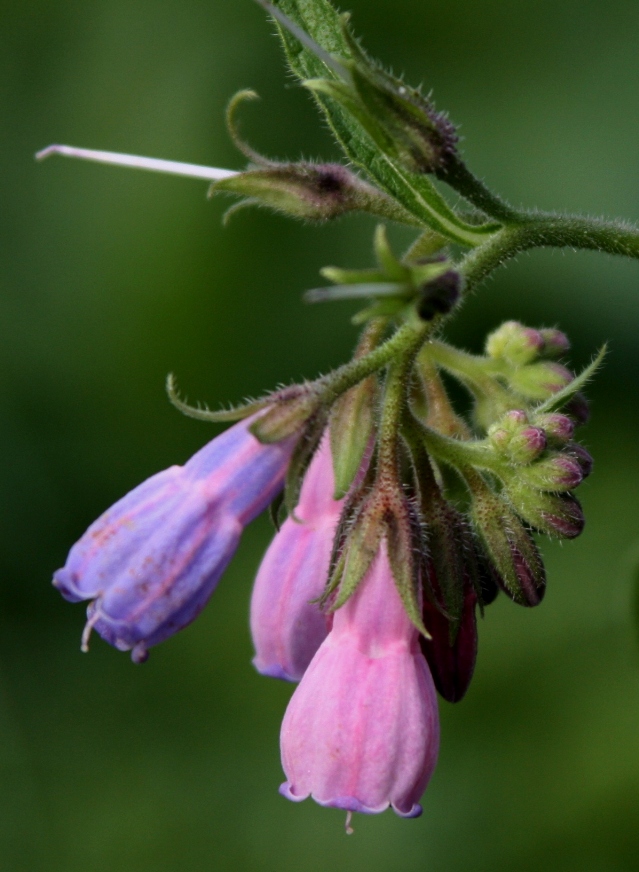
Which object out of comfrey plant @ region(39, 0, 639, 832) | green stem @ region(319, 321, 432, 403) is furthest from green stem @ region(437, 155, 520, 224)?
green stem @ region(319, 321, 432, 403)

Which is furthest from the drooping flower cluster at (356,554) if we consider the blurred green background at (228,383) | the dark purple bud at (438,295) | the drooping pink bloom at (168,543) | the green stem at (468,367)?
the blurred green background at (228,383)

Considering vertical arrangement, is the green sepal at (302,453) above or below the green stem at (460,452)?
above

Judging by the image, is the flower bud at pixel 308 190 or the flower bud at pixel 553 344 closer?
the flower bud at pixel 308 190

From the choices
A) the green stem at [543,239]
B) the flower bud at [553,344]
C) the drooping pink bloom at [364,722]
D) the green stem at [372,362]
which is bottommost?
the drooping pink bloom at [364,722]

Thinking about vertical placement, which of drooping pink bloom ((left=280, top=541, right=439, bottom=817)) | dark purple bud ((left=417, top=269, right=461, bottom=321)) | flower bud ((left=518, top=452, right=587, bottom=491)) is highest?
dark purple bud ((left=417, top=269, right=461, bottom=321))

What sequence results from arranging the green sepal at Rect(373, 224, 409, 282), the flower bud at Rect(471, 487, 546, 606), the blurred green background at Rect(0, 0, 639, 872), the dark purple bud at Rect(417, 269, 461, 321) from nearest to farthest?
the green sepal at Rect(373, 224, 409, 282) → the dark purple bud at Rect(417, 269, 461, 321) → the flower bud at Rect(471, 487, 546, 606) → the blurred green background at Rect(0, 0, 639, 872)

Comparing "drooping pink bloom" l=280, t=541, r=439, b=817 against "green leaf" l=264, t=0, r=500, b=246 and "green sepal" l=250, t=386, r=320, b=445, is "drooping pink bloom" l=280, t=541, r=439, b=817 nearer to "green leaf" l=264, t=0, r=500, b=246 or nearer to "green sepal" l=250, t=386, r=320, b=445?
"green sepal" l=250, t=386, r=320, b=445

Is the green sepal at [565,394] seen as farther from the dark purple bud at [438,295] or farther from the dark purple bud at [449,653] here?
the dark purple bud at [438,295]
